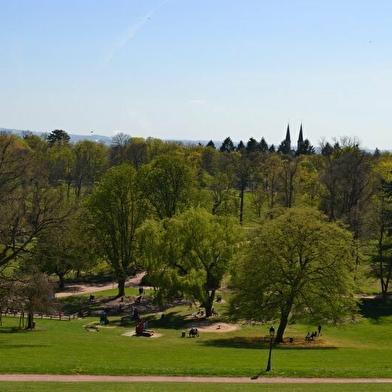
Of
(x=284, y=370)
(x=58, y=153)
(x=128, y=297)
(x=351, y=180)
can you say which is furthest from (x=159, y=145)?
(x=284, y=370)

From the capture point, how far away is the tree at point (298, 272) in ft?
124

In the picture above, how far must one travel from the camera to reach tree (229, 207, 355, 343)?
3769cm

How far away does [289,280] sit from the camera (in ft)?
125

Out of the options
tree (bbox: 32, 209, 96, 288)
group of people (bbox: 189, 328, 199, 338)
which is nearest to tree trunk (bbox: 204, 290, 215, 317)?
group of people (bbox: 189, 328, 199, 338)

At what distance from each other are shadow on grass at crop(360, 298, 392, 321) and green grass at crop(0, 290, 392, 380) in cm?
170

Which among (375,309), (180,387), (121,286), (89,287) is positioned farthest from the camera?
(89,287)

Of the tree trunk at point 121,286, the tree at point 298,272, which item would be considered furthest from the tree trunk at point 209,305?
the tree trunk at point 121,286

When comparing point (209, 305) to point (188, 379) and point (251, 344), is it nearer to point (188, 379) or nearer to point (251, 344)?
point (251, 344)

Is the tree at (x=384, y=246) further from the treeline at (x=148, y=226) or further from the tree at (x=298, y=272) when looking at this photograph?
the tree at (x=298, y=272)

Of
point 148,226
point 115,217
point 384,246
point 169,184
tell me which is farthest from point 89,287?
point 384,246

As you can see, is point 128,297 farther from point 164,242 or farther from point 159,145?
point 159,145

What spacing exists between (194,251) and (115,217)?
14.3m

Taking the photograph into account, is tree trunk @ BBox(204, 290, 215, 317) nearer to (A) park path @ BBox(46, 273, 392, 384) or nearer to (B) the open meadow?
(B) the open meadow

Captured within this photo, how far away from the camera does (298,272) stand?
37.7 m
